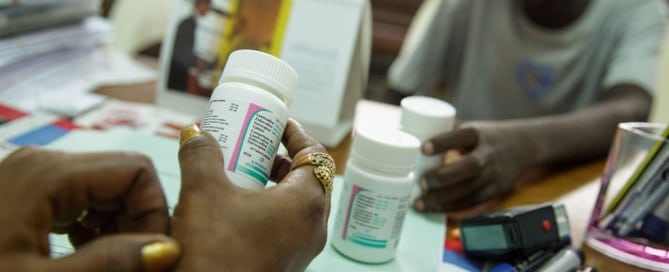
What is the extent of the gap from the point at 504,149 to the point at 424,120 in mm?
142

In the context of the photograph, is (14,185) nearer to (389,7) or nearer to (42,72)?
(42,72)

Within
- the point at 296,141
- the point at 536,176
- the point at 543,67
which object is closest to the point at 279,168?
the point at 296,141

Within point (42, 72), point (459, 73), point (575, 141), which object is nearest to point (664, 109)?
point (459, 73)

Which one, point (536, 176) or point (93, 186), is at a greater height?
point (93, 186)

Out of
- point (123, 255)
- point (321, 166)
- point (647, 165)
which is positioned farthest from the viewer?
point (647, 165)

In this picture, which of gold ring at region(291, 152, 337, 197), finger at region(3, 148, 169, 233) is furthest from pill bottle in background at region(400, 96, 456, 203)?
finger at region(3, 148, 169, 233)

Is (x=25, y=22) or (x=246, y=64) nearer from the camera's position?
(x=246, y=64)

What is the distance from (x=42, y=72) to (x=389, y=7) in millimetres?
1274

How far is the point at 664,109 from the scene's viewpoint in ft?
3.84

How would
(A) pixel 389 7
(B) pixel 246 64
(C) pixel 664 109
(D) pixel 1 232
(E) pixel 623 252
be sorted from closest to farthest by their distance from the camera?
1. (D) pixel 1 232
2. (B) pixel 246 64
3. (E) pixel 623 252
4. (C) pixel 664 109
5. (A) pixel 389 7

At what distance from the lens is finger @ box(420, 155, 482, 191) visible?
1.82 ft

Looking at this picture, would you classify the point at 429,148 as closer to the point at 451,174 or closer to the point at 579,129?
the point at 451,174

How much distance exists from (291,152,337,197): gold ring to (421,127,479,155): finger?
0.21 m

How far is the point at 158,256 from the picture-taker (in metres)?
0.25
